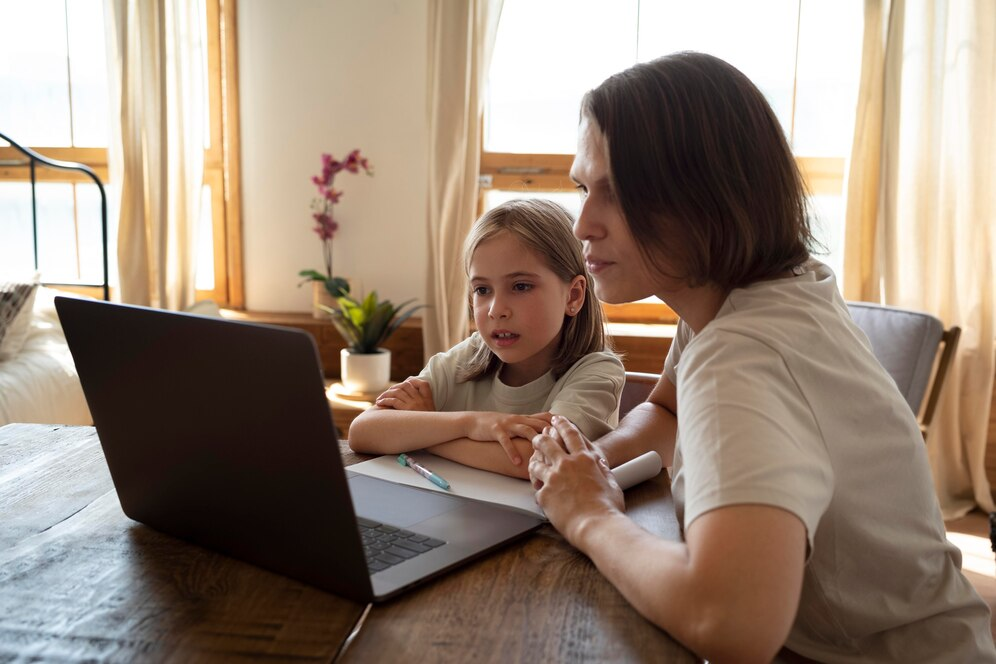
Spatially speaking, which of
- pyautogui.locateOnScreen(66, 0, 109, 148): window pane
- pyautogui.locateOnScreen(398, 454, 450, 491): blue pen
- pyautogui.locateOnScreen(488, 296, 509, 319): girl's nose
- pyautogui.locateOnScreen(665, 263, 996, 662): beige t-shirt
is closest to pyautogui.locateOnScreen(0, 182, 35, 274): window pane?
pyautogui.locateOnScreen(66, 0, 109, 148): window pane

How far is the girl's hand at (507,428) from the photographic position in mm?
1079

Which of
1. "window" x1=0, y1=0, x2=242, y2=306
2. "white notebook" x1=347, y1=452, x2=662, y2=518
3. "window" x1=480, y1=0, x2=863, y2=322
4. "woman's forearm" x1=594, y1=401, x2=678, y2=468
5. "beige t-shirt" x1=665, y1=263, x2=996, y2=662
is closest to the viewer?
"beige t-shirt" x1=665, y1=263, x2=996, y2=662

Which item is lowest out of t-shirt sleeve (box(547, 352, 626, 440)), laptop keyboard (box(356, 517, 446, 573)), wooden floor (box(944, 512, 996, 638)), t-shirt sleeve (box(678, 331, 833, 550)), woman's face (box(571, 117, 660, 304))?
wooden floor (box(944, 512, 996, 638))

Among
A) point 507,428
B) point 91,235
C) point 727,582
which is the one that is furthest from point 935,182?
point 91,235

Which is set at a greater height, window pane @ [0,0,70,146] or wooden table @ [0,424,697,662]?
window pane @ [0,0,70,146]

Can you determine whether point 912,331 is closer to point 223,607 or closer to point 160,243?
point 223,607

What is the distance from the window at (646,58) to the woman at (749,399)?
89.9 inches

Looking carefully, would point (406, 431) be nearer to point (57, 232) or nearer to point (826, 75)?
point (826, 75)

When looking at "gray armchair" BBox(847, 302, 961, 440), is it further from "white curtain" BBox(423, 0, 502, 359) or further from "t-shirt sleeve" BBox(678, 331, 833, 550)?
"white curtain" BBox(423, 0, 502, 359)

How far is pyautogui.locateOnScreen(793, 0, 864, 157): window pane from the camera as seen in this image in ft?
10.0

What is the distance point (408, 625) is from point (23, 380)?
2192 millimetres

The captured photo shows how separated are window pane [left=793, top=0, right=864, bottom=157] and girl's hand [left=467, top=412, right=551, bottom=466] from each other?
2355 millimetres

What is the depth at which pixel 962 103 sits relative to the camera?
113 inches

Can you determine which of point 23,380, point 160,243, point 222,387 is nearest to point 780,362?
point 222,387
